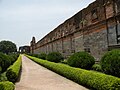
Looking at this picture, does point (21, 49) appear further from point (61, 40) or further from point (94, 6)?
point (94, 6)

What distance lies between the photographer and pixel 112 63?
783cm

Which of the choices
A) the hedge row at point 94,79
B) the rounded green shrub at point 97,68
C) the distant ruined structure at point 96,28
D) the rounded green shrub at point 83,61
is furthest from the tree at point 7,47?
the rounded green shrub at point 97,68

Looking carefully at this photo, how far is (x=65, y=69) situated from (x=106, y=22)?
3213 millimetres

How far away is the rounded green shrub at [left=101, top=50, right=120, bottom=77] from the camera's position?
25.1 ft

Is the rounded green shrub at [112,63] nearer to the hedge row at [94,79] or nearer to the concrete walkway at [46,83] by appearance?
the hedge row at [94,79]

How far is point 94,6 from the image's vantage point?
13.7m

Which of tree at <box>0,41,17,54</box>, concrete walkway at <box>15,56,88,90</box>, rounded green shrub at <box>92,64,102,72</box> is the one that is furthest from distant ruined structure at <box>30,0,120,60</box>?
tree at <box>0,41,17,54</box>

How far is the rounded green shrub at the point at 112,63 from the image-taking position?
7641 millimetres

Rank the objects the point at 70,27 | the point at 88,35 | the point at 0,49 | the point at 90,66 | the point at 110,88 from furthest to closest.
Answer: the point at 0,49 → the point at 70,27 → the point at 88,35 → the point at 90,66 → the point at 110,88

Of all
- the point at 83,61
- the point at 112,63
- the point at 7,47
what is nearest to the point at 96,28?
the point at 83,61

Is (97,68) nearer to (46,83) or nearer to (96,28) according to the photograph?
(46,83)

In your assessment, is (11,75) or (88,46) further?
(88,46)

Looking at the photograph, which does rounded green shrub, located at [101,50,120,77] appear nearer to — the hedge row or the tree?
the hedge row

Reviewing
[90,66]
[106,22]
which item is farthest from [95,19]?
[90,66]
